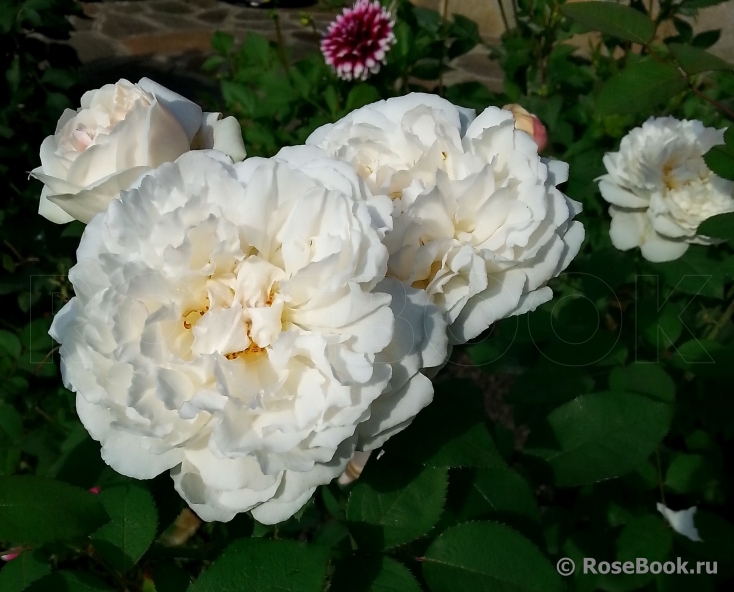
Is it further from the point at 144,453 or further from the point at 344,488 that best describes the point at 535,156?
the point at 344,488

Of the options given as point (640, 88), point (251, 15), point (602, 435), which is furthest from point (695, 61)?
point (251, 15)

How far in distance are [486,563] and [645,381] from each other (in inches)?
16.9

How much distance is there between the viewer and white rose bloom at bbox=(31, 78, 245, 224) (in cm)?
52

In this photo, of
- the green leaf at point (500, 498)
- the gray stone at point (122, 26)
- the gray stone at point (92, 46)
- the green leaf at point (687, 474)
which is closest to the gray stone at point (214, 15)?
the gray stone at point (122, 26)

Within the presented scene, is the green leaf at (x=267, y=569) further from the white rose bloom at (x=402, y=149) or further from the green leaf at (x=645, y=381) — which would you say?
the green leaf at (x=645, y=381)

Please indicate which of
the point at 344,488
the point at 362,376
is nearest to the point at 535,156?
the point at 362,376

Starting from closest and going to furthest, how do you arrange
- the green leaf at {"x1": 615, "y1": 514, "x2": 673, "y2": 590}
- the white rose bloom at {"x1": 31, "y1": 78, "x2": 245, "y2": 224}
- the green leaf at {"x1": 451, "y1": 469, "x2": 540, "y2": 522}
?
the white rose bloom at {"x1": 31, "y1": 78, "x2": 245, "y2": 224}, the green leaf at {"x1": 451, "y1": 469, "x2": 540, "y2": 522}, the green leaf at {"x1": 615, "y1": 514, "x2": 673, "y2": 590}

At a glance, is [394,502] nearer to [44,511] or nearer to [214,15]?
[44,511]

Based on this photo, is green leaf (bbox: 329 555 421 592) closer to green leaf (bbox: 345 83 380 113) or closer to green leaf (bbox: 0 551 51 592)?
green leaf (bbox: 0 551 51 592)

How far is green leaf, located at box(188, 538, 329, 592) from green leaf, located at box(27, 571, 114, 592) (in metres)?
0.12

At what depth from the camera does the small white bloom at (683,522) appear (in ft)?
2.99

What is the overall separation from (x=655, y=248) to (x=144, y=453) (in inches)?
33.3

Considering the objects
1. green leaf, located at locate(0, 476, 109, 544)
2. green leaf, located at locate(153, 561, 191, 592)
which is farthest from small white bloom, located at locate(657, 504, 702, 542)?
green leaf, located at locate(0, 476, 109, 544)

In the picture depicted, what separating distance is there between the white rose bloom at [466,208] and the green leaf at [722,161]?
31cm
